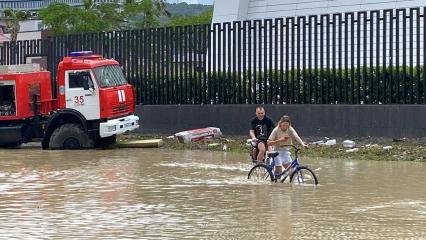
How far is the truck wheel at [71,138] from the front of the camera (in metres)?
28.5

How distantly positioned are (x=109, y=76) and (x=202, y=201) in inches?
532

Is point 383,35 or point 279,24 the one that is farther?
point 279,24

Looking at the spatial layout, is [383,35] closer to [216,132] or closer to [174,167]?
[216,132]

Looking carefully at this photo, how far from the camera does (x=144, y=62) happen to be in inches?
1316

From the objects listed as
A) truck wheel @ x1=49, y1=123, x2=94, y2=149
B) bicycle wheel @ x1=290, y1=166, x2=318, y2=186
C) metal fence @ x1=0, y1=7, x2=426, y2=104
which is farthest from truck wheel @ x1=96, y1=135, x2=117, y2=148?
bicycle wheel @ x1=290, y1=166, x2=318, y2=186

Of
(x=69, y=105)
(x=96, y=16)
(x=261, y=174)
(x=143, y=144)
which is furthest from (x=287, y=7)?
(x=96, y=16)

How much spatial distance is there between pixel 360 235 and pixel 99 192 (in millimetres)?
6533

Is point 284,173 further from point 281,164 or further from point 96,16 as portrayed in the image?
point 96,16

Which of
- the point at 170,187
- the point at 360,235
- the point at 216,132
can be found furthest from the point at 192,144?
the point at 360,235

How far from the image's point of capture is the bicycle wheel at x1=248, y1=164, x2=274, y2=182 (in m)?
18.2

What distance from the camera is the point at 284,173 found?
58.9ft

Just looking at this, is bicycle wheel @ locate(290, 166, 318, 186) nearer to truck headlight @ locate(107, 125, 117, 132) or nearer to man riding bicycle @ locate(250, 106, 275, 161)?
man riding bicycle @ locate(250, 106, 275, 161)

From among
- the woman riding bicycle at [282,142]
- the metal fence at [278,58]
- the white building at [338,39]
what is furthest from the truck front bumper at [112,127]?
the woman riding bicycle at [282,142]

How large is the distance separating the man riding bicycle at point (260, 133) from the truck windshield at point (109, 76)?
339 inches
